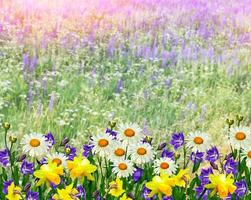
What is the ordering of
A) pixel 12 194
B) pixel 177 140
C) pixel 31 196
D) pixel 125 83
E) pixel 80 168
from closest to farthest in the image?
pixel 12 194
pixel 80 168
pixel 31 196
pixel 177 140
pixel 125 83

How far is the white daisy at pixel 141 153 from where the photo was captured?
309 centimetres

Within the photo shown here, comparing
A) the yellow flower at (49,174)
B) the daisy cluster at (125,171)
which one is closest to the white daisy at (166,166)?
the daisy cluster at (125,171)

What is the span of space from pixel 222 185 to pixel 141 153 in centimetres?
47

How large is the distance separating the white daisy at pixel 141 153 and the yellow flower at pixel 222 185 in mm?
377

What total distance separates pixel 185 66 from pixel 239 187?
3.72m

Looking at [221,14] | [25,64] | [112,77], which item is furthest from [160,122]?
[221,14]

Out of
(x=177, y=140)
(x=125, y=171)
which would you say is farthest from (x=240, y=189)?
(x=125, y=171)

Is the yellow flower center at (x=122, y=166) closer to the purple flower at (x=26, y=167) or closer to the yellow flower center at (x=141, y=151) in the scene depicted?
the yellow flower center at (x=141, y=151)

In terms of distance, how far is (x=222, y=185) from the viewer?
2.77 meters

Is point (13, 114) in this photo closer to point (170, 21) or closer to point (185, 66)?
point (185, 66)

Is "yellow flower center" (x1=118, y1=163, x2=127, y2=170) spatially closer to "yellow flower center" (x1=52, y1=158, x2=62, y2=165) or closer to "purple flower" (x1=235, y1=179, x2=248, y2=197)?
"yellow flower center" (x1=52, y1=158, x2=62, y2=165)

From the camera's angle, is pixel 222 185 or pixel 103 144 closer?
pixel 222 185

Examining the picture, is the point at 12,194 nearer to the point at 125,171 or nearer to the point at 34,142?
the point at 34,142

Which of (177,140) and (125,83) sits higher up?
(177,140)
